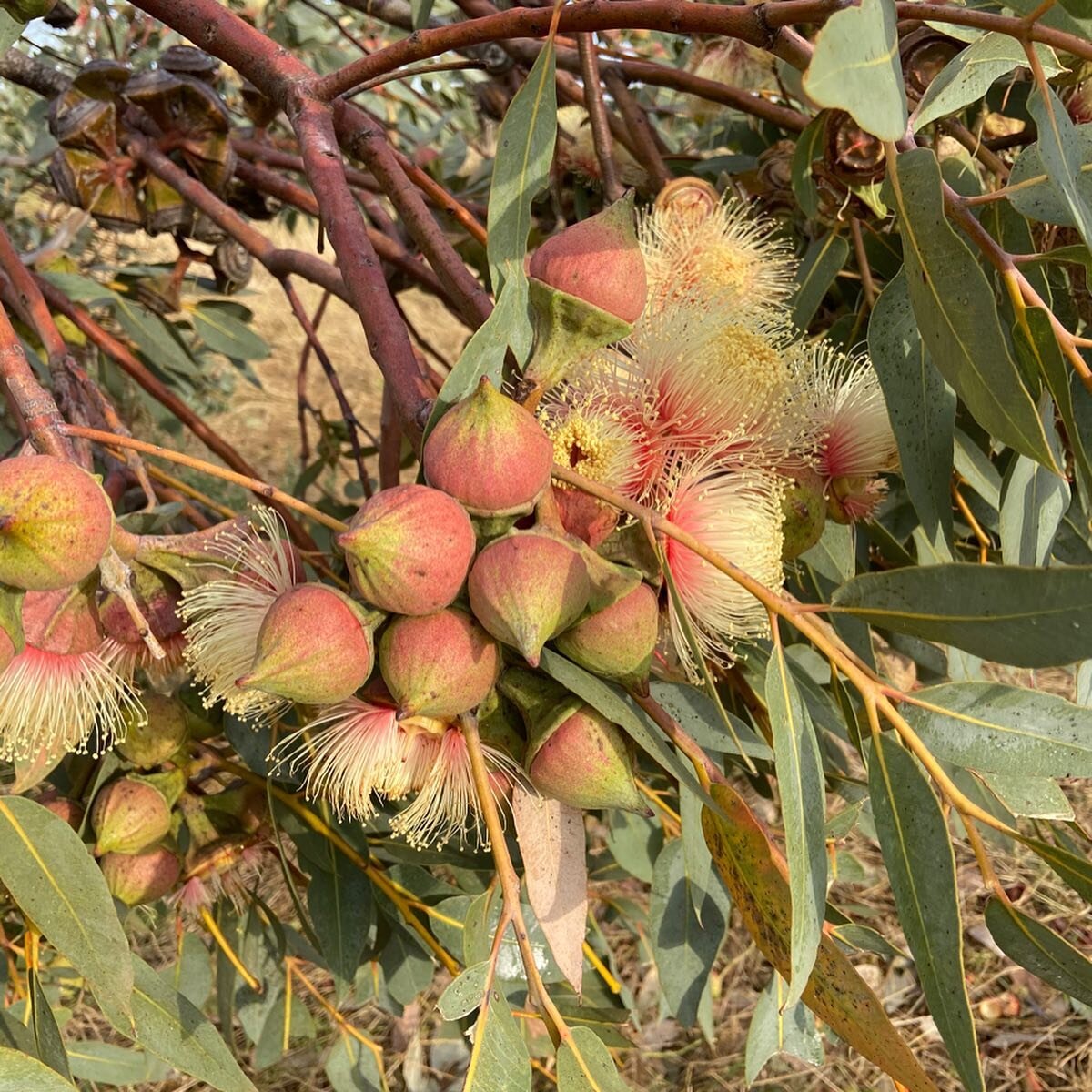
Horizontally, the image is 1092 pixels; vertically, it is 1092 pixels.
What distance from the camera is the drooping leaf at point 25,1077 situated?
51 centimetres

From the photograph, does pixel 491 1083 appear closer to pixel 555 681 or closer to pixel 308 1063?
pixel 555 681

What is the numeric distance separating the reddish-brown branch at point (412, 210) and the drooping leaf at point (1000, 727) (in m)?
0.33

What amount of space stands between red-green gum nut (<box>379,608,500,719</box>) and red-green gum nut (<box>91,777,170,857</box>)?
0.32m

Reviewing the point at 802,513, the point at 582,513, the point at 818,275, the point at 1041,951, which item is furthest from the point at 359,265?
the point at 1041,951

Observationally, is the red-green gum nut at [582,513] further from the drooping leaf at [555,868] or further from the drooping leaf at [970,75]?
the drooping leaf at [970,75]

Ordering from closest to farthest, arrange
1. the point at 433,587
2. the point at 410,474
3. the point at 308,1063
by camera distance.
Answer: the point at 433,587 → the point at 308,1063 → the point at 410,474

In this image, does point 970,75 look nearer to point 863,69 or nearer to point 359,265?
point 863,69

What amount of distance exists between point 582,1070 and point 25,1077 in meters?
0.28

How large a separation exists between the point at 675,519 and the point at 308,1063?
137 cm

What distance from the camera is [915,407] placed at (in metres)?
0.67

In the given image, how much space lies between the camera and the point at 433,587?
0.50m

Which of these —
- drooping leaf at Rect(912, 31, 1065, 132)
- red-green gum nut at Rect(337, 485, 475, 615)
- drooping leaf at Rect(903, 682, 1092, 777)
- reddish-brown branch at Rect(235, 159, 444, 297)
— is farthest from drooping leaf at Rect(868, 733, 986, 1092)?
reddish-brown branch at Rect(235, 159, 444, 297)

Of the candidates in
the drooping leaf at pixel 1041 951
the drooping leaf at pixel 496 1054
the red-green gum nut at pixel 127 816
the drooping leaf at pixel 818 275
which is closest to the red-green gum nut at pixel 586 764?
the drooping leaf at pixel 496 1054

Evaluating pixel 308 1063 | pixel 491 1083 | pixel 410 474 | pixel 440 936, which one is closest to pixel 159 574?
pixel 491 1083
